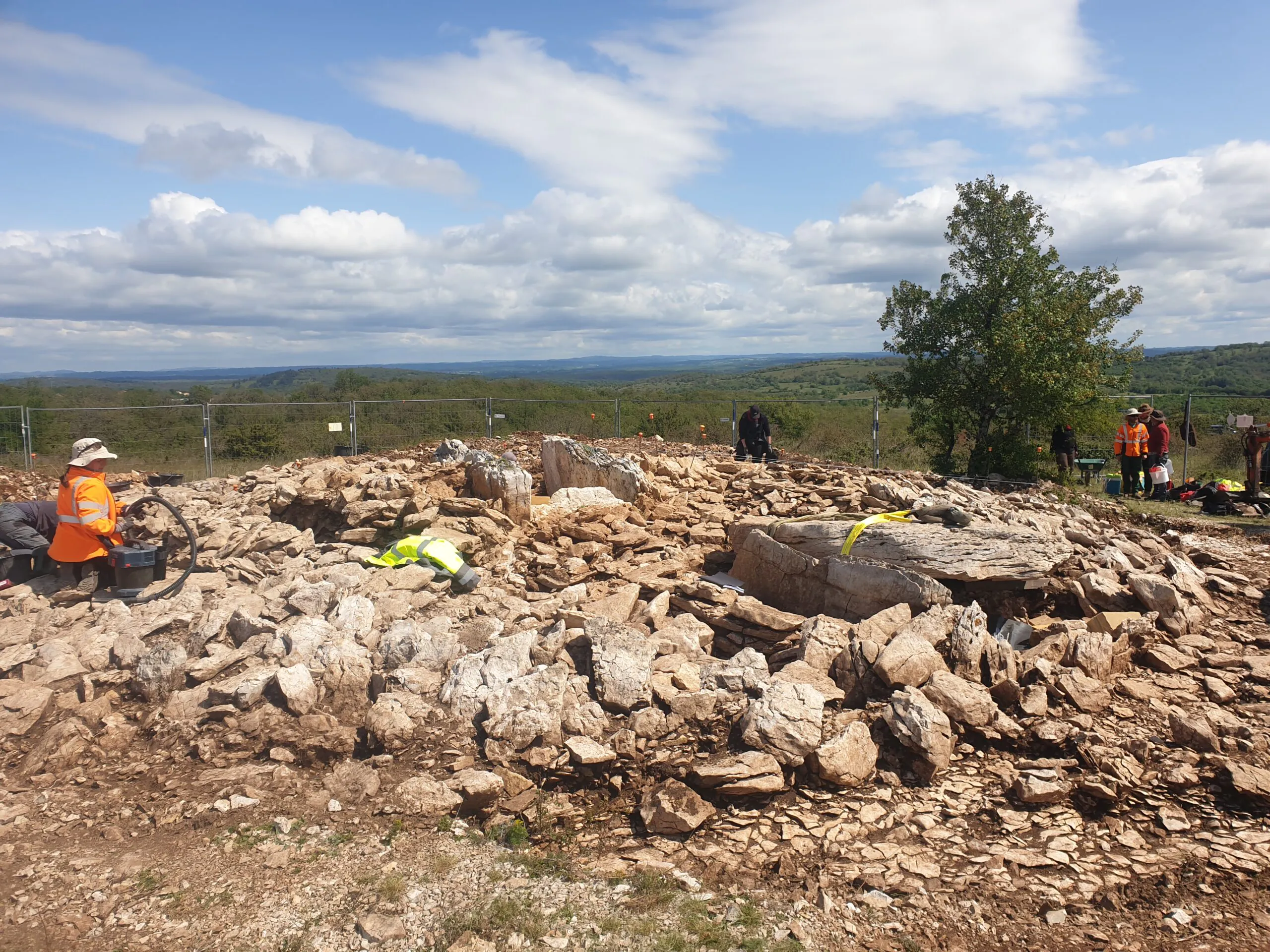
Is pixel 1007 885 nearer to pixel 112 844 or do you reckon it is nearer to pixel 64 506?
pixel 112 844

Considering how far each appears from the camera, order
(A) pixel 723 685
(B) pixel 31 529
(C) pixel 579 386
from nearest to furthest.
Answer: (A) pixel 723 685, (B) pixel 31 529, (C) pixel 579 386

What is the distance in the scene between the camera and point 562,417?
2428 centimetres

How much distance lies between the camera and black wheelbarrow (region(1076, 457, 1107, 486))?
16.5m

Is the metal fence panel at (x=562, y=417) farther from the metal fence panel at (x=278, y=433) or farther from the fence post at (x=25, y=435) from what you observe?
the fence post at (x=25, y=435)

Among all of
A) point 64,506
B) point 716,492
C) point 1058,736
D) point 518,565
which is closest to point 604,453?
point 716,492

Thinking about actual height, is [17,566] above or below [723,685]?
above

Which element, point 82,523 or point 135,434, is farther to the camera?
point 135,434

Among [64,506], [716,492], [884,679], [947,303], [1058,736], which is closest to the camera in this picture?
[1058,736]

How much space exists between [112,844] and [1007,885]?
478 cm

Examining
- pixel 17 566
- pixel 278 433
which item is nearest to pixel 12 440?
pixel 278 433

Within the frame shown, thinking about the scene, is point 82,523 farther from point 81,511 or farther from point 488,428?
point 488,428

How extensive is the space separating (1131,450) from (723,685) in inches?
494

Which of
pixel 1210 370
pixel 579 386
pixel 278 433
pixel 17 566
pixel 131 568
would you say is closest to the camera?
pixel 131 568

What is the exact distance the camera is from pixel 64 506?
24.9 ft
